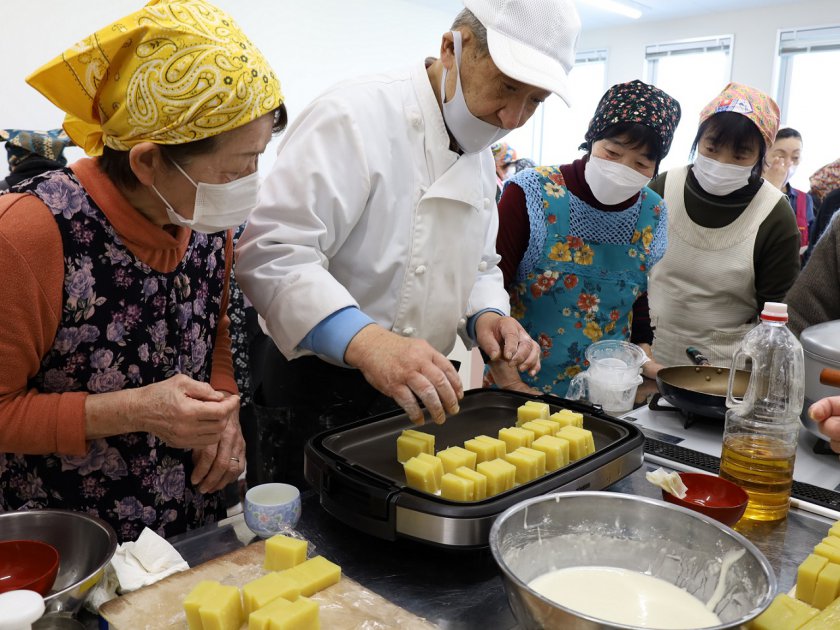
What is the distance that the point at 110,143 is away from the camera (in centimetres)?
119

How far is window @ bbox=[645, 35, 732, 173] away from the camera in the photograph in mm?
8273

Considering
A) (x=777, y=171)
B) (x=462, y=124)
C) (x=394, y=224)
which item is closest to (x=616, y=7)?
(x=777, y=171)

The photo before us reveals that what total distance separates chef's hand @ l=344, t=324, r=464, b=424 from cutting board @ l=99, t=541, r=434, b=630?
0.33 m

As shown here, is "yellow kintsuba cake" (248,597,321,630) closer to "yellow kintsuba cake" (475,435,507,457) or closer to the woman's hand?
the woman's hand

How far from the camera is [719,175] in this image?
8.38 ft

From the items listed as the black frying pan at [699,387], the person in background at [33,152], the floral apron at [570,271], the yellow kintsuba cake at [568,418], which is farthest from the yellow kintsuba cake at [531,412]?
the person in background at [33,152]

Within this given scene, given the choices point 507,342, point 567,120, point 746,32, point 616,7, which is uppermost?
point 616,7

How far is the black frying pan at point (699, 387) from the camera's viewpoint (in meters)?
1.69

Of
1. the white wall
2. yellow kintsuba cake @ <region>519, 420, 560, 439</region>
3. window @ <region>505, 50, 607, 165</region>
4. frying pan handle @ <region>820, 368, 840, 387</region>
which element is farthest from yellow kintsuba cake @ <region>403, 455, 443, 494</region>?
window @ <region>505, 50, 607, 165</region>

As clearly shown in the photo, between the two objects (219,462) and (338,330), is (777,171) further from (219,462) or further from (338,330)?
(219,462)

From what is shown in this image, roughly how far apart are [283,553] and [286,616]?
17 cm

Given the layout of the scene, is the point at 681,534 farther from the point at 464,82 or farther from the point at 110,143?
the point at 110,143

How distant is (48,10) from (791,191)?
590 cm

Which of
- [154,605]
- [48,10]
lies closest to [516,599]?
[154,605]
